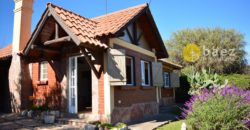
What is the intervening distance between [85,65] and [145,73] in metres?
3.84

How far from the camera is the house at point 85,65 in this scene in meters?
8.91

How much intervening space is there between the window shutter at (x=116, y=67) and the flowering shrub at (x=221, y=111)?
9.83 ft

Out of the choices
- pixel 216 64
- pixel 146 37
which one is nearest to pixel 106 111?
pixel 146 37

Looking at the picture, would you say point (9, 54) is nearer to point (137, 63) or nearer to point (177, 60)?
point (137, 63)

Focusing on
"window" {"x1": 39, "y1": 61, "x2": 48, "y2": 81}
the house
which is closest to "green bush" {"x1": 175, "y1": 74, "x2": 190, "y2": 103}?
the house

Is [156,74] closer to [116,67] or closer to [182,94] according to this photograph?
[116,67]

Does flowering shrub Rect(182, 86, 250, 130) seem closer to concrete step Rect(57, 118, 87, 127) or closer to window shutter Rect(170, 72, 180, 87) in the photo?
concrete step Rect(57, 118, 87, 127)

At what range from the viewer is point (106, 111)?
8805mm

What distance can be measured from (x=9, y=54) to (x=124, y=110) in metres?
7.58

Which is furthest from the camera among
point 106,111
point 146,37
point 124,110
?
point 146,37

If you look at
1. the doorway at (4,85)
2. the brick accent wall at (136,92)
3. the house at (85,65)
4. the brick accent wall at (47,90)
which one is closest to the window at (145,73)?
the house at (85,65)

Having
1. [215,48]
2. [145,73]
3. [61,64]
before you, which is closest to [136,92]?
[145,73]

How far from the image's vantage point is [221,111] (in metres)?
6.48

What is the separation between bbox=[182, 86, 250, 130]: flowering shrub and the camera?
252 inches
